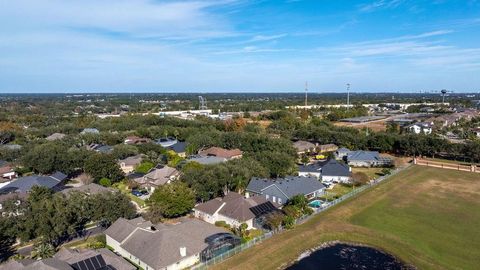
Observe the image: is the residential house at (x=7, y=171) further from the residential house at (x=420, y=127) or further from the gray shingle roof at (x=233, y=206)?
the residential house at (x=420, y=127)

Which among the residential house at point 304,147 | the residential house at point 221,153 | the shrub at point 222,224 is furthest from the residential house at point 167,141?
the shrub at point 222,224

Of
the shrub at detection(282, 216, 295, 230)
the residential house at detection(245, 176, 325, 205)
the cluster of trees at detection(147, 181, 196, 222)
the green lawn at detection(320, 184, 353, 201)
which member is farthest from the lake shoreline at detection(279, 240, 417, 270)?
the cluster of trees at detection(147, 181, 196, 222)

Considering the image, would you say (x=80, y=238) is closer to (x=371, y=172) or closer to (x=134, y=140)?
(x=371, y=172)

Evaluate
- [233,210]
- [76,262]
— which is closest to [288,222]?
[233,210]

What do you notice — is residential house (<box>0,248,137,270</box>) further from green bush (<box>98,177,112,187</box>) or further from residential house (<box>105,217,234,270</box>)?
green bush (<box>98,177,112,187</box>)

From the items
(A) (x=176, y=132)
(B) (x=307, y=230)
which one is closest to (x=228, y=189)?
(B) (x=307, y=230)

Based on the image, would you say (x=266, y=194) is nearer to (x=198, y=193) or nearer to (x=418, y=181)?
(x=198, y=193)

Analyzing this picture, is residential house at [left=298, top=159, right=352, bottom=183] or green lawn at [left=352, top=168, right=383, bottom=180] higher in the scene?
residential house at [left=298, top=159, right=352, bottom=183]
